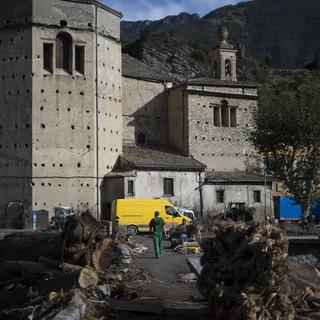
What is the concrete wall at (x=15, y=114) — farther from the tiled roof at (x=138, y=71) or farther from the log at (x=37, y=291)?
the log at (x=37, y=291)

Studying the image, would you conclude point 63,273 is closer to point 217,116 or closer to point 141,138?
point 141,138

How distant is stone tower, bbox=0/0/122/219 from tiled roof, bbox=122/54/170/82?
19.6ft

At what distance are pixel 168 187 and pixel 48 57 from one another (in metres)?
10.6

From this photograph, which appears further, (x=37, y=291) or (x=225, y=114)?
(x=225, y=114)

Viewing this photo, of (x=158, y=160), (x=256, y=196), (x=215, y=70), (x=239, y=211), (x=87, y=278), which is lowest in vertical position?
(x=87, y=278)

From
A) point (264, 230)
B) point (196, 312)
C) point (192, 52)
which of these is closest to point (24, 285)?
point (196, 312)

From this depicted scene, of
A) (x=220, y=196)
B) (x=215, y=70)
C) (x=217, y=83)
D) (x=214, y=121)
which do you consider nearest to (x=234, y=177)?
(x=220, y=196)

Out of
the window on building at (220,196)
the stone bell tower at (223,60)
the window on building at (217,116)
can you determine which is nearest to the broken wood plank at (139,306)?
the window on building at (220,196)

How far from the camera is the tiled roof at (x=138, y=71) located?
44656mm

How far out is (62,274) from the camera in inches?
535

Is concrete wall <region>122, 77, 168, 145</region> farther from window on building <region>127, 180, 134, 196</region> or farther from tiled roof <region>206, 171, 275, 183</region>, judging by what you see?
window on building <region>127, 180, 134, 196</region>

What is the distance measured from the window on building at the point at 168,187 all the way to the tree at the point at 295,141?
6.38m

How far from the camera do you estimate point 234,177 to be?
1688 inches

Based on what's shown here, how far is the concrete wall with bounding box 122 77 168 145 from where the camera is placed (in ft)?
144
